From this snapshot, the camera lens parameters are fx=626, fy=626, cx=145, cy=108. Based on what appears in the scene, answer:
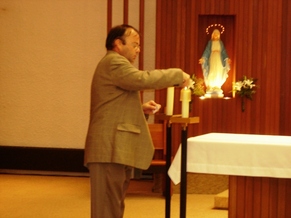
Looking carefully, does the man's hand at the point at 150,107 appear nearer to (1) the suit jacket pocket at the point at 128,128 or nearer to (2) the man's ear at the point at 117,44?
(1) the suit jacket pocket at the point at 128,128

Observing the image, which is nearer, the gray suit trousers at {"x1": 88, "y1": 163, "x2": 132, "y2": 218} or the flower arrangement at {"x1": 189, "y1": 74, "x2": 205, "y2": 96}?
the gray suit trousers at {"x1": 88, "y1": 163, "x2": 132, "y2": 218}

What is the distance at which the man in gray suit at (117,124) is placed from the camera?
3.73 m

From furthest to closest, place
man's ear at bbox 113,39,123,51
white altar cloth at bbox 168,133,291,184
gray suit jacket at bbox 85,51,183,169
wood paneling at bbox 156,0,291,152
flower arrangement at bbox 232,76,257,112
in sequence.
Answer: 1. wood paneling at bbox 156,0,291,152
2. flower arrangement at bbox 232,76,257,112
3. white altar cloth at bbox 168,133,291,184
4. man's ear at bbox 113,39,123,51
5. gray suit jacket at bbox 85,51,183,169

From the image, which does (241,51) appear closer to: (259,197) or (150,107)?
(259,197)

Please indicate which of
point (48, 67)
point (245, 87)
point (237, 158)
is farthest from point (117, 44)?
point (48, 67)

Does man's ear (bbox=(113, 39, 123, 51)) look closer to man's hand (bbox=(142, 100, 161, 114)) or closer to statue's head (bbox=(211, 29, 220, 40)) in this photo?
man's hand (bbox=(142, 100, 161, 114))

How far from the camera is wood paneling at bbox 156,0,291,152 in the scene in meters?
7.48

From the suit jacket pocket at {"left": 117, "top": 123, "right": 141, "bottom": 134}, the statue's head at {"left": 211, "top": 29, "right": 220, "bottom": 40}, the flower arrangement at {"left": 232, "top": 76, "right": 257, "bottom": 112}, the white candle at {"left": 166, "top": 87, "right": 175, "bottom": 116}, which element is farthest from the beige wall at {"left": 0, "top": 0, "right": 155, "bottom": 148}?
the suit jacket pocket at {"left": 117, "top": 123, "right": 141, "bottom": 134}

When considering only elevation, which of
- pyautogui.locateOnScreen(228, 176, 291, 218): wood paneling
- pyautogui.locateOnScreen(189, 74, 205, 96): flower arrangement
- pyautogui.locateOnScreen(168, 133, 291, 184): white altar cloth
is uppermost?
pyautogui.locateOnScreen(189, 74, 205, 96): flower arrangement

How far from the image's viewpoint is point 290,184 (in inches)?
167

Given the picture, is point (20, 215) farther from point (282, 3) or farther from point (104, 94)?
point (282, 3)

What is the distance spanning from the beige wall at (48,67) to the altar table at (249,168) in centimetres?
452

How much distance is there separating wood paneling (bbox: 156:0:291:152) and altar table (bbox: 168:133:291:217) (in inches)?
119

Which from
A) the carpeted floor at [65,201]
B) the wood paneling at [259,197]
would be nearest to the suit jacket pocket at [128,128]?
the wood paneling at [259,197]
